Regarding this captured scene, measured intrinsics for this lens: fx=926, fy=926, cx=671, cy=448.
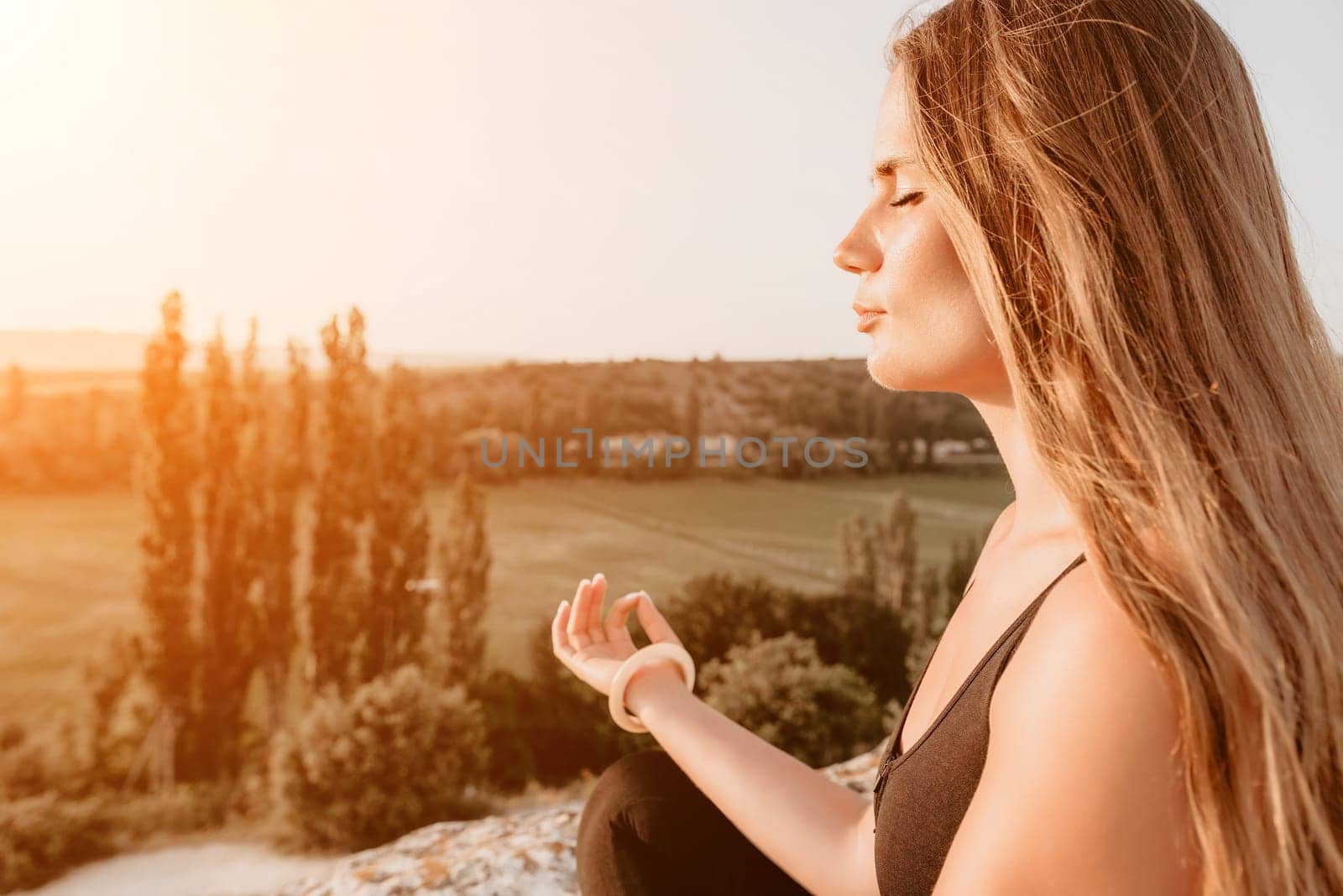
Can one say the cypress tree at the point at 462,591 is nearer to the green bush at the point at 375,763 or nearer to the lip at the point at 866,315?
the green bush at the point at 375,763

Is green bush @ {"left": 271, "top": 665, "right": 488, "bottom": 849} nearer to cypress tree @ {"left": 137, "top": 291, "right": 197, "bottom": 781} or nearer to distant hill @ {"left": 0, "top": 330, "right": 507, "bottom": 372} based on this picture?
cypress tree @ {"left": 137, "top": 291, "right": 197, "bottom": 781}

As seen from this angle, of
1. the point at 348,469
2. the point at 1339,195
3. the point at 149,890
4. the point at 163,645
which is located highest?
the point at 1339,195

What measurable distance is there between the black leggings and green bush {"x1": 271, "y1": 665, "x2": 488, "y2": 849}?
420cm

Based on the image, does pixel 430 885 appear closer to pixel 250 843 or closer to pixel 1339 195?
pixel 250 843

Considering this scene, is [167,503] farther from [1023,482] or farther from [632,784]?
[1023,482]

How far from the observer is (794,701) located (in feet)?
17.9

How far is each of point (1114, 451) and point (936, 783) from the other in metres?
0.33

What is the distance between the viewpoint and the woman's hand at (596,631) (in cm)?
130

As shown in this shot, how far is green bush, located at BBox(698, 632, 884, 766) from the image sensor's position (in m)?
5.46

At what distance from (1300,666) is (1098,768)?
0.20 meters

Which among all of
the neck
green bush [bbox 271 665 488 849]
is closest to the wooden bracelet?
the neck

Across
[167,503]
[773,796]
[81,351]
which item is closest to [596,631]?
[773,796]

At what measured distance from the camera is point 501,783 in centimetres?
570

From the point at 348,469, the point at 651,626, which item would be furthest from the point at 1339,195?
the point at 348,469
